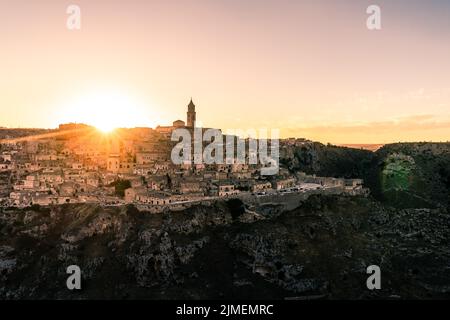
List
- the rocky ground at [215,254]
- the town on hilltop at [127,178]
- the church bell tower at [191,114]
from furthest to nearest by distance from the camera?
the church bell tower at [191,114] < the town on hilltop at [127,178] < the rocky ground at [215,254]

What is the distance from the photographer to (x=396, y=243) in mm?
61875

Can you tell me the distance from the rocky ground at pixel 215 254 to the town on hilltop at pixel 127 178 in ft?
7.96

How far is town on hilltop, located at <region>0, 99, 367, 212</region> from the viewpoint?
63031 mm

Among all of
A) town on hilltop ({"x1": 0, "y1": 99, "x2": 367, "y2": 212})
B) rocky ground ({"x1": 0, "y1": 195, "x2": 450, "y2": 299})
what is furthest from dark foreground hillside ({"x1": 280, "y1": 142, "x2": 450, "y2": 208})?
rocky ground ({"x1": 0, "y1": 195, "x2": 450, "y2": 299})

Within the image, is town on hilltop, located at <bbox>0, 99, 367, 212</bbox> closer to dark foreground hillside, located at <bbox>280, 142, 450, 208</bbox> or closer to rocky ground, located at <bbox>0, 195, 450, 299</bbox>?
rocky ground, located at <bbox>0, 195, 450, 299</bbox>

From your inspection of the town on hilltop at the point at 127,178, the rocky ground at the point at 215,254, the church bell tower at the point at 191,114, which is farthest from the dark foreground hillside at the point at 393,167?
the church bell tower at the point at 191,114

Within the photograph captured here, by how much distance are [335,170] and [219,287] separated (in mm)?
57938

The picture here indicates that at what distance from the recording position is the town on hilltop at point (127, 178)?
207 feet

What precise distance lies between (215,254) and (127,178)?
2075cm

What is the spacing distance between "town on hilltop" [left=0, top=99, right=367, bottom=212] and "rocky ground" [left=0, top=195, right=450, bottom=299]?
2.43 meters

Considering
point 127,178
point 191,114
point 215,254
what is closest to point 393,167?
point 191,114

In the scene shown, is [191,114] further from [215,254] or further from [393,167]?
[215,254]

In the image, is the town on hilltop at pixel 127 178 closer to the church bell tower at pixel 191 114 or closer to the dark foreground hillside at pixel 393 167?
the dark foreground hillside at pixel 393 167

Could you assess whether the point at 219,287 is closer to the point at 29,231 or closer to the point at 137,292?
the point at 137,292
